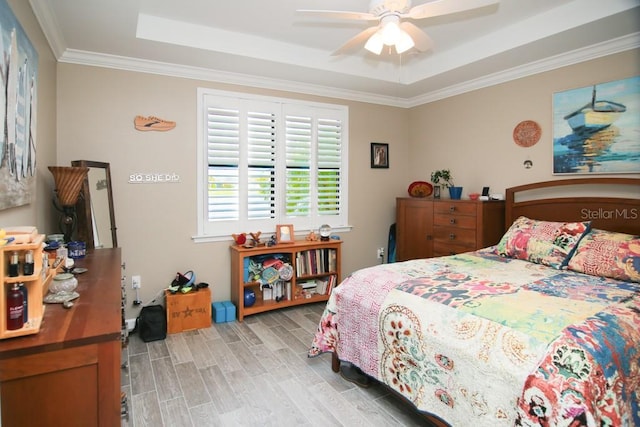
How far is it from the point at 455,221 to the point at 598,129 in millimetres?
1440

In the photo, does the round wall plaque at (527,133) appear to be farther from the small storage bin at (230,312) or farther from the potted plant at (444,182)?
the small storage bin at (230,312)

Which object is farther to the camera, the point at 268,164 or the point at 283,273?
the point at 268,164

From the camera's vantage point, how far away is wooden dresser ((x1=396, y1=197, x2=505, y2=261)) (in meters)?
3.66

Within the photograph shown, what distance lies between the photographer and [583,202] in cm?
317

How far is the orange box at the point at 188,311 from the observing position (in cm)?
335

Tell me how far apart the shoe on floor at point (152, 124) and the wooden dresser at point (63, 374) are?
257 cm

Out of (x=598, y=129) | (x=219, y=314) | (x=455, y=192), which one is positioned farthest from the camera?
(x=455, y=192)

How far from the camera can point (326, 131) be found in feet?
14.5

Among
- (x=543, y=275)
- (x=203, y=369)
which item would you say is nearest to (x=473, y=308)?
(x=543, y=275)

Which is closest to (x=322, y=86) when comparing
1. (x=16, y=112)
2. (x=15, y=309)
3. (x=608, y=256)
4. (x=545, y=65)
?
(x=545, y=65)

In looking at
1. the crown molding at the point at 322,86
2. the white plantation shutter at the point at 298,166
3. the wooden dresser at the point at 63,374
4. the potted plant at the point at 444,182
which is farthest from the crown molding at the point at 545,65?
the wooden dresser at the point at 63,374

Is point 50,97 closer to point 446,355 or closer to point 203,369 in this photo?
point 203,369

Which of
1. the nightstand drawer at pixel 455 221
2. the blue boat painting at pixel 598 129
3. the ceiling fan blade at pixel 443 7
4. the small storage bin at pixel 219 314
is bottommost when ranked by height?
the small storage bin at pixel 219 314

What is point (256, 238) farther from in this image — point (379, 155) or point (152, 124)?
point (379, 155)
